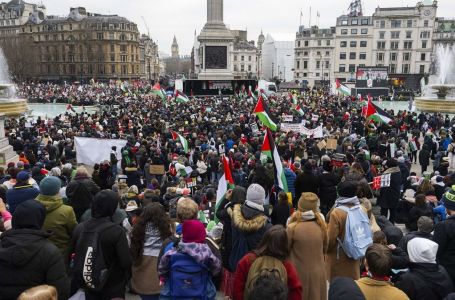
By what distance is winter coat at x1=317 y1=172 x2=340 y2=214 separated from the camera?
381 inches

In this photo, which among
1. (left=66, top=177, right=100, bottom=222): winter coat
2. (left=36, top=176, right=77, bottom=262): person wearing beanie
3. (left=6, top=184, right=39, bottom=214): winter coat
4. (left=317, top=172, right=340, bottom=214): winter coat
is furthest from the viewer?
(left=317, top=172, right=340, bottom=214): winter coat

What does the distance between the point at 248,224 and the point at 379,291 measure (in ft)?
5.37

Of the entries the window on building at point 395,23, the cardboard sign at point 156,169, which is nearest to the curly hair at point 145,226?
the cardboard sign at point 156,169

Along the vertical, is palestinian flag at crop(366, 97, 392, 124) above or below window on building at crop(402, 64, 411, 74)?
below

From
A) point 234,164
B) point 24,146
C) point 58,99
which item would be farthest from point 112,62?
point 234,164

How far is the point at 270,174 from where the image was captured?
10.5 metres

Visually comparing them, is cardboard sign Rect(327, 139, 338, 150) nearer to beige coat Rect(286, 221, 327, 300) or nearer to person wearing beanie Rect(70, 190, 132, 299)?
beige coat Rect(286, 221, 327, 300)

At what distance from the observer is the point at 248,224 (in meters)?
4.82

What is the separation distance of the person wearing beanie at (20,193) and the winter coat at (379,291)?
5.45 meters

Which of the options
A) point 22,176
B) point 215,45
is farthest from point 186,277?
point 215,45

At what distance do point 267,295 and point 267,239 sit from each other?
836 mm

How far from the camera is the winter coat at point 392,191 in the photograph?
988 centimetres

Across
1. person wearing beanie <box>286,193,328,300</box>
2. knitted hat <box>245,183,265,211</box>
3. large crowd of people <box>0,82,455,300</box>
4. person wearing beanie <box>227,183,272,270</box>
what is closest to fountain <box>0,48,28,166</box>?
large crowd of people <box>0,82,455,300</box>

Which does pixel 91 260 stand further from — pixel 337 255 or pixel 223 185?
pixel 223 185
